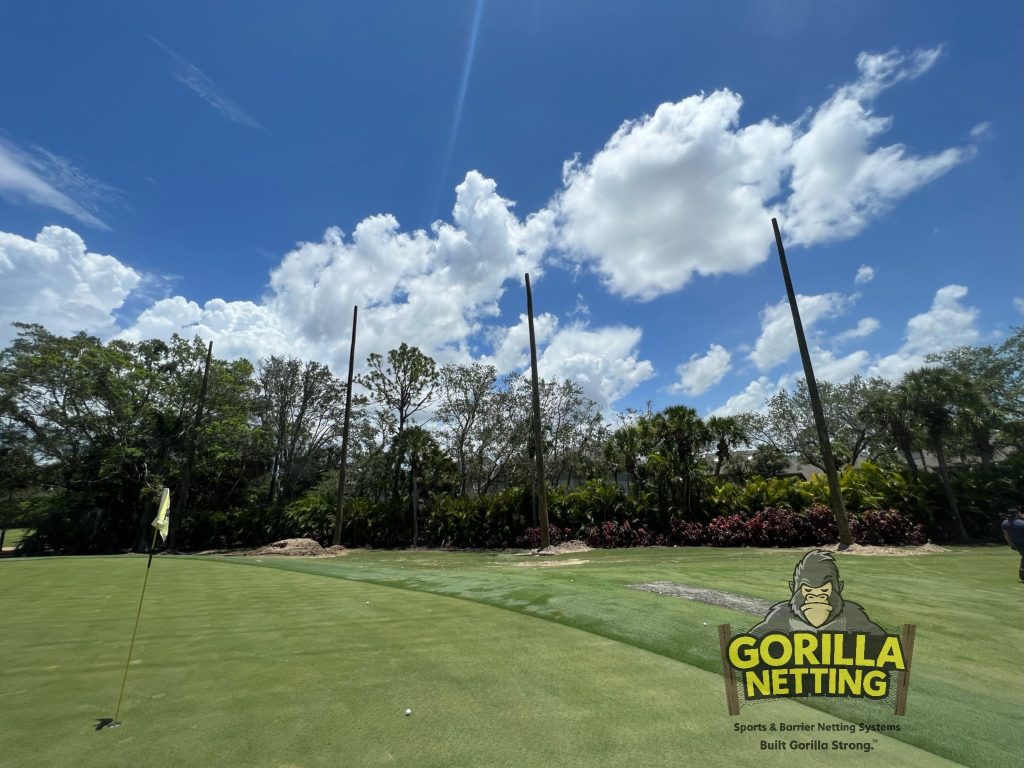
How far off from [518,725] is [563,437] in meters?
31.4

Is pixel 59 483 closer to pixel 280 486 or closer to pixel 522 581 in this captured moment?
pixel 280 486

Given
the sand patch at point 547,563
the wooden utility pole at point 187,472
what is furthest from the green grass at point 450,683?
the wooden utility pole at point 187,472

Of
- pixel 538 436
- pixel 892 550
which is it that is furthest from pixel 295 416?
pixel 892 550

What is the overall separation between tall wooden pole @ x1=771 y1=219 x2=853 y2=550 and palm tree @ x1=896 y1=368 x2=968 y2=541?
175 inches

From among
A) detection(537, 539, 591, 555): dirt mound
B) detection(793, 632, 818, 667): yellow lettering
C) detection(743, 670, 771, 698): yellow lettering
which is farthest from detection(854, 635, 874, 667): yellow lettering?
detection(537, 539, 591, 555): dirt mound

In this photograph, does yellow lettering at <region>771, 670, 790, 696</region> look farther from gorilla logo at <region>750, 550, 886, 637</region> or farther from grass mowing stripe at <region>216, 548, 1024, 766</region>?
gorilla logo at <region>750, 550, 886, 637</region>

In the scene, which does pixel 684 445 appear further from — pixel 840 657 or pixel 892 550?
pixel 840 657

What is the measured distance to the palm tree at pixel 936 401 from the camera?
17.3m

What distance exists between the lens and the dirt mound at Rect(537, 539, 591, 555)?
18359mm

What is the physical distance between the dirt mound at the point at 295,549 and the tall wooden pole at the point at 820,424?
2045 centimetres

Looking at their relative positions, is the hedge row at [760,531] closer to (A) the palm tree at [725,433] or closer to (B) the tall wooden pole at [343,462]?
(A) the palm tree at [725,433]

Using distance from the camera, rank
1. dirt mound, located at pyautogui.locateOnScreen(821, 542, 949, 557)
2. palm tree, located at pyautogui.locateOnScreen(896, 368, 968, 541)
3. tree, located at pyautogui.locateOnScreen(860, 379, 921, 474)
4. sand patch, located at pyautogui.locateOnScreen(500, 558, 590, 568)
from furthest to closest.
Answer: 1. tree, located at pyautogui.locateOnScreen(860, 379, 921, 474)
2. palm tree, located at pyautogui.locateOnScreen(896, 368, 968, 541)
3. sand patch, located at pyautogui.locateOnScreen(500, 558, 590, 568)
4. dirt mound, located at pyautogui.locateOnScreen(821, 542, 949, 557)

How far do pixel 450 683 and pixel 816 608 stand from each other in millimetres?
2717

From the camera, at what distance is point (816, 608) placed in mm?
3156
